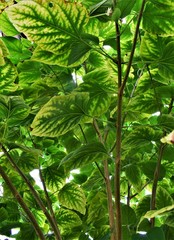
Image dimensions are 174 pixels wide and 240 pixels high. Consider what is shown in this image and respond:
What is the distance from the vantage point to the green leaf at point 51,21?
0.52m

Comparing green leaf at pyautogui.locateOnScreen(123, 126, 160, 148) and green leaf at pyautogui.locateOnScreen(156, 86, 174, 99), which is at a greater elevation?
green leaf at pyautogui.locateOnScreen(156, 86, 174, 99)

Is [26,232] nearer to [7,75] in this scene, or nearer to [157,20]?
[7,75]

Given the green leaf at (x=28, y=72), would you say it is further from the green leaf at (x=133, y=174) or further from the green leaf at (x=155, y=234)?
the green leaf at (x=155, y=234)

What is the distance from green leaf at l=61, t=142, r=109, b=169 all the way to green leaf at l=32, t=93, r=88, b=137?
0.15ft

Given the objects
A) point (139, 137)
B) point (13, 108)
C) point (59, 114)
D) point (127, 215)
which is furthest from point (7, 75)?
point (127, 215)

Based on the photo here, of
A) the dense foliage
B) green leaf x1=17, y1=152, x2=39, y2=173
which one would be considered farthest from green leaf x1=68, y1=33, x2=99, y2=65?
green leaf x1=17, y1=152, x2=39, y2=173

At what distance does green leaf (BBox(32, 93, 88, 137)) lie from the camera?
63 cm

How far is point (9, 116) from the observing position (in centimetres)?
78

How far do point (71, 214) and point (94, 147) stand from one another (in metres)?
0.37

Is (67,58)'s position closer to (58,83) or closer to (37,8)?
(37,8)

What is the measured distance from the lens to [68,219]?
3.24 ft

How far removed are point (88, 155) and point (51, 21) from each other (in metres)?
0.24

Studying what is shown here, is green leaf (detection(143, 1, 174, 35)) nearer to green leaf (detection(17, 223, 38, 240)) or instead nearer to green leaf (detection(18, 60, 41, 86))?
green leaf (detection(18, 60, 41, 86))

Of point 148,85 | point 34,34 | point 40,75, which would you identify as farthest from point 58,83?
point 34,34
